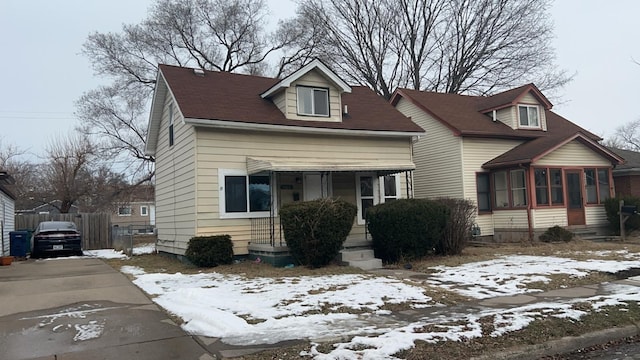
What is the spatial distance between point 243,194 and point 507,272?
7.33 meters

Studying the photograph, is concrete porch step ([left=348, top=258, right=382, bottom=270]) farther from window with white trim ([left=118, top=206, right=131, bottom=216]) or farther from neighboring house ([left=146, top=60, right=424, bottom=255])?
window with white trim ([left=118, top=206, right=131, bottom=216])

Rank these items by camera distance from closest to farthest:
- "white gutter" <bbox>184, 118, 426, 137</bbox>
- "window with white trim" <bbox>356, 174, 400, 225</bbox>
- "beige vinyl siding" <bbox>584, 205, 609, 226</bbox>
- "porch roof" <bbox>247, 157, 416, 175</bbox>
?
"porch roof" <bbox>247, 157, 416, 175</bbox> → "white gutter" <bbox>184, 118, 426, 137</bbox> → "window with white trim" <bbox>356, 174, 400, 225</bbox> → "beige vinyl siding" <bbox>584, 205, 609, 226</bbox>

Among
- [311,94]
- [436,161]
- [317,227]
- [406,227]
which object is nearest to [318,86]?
[311,94]

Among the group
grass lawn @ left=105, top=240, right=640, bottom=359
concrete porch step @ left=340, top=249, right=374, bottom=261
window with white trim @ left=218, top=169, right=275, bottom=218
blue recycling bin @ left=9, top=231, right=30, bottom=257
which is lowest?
grass lawn @ left=105, top=240, right=640, bottom=359

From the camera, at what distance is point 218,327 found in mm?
6320

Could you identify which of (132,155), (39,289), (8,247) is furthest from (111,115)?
(39,289)

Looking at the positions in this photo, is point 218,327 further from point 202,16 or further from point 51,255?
point 202,16

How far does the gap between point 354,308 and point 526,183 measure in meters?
13.8

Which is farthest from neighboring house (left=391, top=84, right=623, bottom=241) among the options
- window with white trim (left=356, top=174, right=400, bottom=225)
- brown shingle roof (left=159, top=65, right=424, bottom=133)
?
window with white trim (left=356, top=174, right=400, bottom=225)

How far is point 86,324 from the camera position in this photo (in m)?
6.78

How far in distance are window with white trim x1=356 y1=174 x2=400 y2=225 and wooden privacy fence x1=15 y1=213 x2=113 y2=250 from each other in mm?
14280

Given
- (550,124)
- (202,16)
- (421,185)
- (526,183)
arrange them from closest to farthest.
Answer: (526,183) < (421,185) < (550,124) < (202,16)

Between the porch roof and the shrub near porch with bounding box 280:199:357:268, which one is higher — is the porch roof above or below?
above

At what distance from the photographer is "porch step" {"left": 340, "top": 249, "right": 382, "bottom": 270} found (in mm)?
11867
